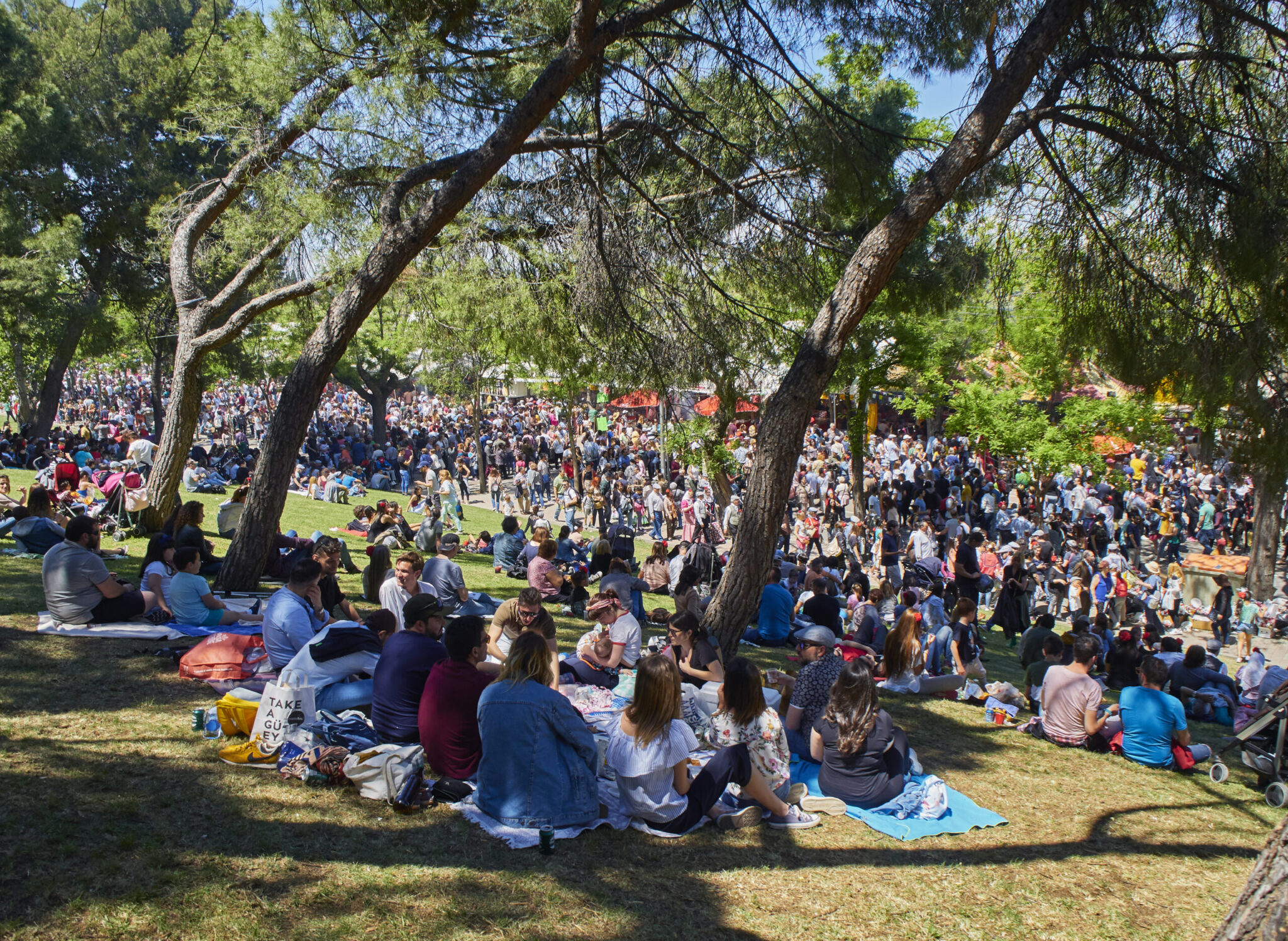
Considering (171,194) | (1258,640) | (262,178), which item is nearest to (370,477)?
(171,194)

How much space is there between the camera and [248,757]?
4.45 meters

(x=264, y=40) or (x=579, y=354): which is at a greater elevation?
(x=264, y=40)

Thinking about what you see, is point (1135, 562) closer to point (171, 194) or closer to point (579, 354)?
point (579, 354)

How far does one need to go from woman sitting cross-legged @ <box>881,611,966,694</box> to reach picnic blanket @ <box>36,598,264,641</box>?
5.08m

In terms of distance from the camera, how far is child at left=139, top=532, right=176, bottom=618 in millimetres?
7098

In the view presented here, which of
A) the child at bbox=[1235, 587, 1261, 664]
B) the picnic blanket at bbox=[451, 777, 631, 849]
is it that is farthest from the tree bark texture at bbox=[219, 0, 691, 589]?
the child at bbox=[1235, 587, 1261, 664]

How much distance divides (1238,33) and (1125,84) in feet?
2.73

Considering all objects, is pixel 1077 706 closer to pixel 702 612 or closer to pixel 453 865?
pixel 702 612

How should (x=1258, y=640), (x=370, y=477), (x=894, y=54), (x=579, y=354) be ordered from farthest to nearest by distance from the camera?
(x=370, y=477), (x=1258, y=640), (x=579, y=354), (x=894, y=54)

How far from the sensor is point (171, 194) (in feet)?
58.1

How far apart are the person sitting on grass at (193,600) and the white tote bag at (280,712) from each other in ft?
7.68

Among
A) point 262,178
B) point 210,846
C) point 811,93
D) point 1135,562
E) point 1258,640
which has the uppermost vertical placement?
point 811,93

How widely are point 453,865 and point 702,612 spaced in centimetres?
479

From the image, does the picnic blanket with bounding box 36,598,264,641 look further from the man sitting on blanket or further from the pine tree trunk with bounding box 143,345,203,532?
the pine tree trunk with bounding box 143,345,203,532
